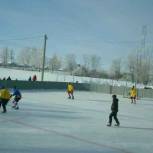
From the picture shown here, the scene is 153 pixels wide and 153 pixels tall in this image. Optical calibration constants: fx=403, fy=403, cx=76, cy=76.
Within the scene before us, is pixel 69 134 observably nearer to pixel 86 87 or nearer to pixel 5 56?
pixel 86 87

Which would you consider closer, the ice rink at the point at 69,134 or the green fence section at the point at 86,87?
the ice rink at the point at 69,134

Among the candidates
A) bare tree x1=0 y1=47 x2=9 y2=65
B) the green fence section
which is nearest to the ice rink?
the green fence section

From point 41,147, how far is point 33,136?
1805mm

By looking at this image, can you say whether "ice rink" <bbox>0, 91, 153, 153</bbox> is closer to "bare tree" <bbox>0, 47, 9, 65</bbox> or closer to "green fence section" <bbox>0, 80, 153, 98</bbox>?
"green fence section" <bbox>0, 80, 153, 98</bbox>

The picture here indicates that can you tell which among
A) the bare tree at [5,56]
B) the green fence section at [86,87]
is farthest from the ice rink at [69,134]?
the bare tree at [5,56]

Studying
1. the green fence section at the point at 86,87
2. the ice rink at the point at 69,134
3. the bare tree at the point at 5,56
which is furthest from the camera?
the bare tree at the point at 5,56

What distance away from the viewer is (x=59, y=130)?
47.4 ft

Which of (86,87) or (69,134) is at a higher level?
(86,87)

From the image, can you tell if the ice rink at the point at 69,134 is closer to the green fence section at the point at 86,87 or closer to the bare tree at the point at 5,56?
the green fence section at the point at 86,87

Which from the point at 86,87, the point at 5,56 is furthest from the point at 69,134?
the point at 5,56

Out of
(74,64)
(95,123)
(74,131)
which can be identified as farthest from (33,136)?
(74,64)

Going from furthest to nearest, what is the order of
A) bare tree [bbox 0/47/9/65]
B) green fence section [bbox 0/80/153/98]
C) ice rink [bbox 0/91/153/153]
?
1. bare tree [bbox 0/47/9/65]
2. green fence section [bbox 0/80/153/98]
3. ice rink [bbox 0/91/153/153]

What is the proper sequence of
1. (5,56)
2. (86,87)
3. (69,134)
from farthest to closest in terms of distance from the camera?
1. (5,56)
2. (86,87)
3. (69,134)

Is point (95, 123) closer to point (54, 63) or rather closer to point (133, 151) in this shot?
point (133, 151)
